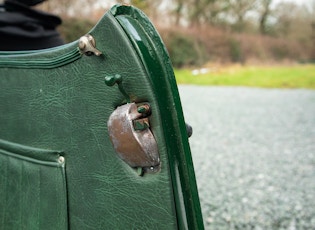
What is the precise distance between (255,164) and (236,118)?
120 inches

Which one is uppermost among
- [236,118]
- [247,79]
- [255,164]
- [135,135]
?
[247,79]

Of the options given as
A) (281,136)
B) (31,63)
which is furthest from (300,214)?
(281,136)

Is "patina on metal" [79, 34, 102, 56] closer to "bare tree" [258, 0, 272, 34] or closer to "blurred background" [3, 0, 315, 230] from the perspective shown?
"blurred background" [3, 0, 315, 230]

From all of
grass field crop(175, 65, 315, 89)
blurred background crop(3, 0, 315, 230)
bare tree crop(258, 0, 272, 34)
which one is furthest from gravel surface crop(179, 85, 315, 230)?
bare tree crop(258, 0, 272, 34)

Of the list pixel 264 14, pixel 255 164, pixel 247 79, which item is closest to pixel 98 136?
pixel 255 164

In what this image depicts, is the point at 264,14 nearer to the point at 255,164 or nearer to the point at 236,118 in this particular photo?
the point at 236,118

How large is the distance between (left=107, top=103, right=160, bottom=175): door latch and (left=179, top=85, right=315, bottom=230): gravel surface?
2.01m

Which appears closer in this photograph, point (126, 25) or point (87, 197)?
point (126, 25)

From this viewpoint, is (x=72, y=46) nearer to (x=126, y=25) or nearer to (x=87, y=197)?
(x=126, y=25)

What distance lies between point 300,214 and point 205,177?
1.11 meters

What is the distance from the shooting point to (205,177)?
355cm

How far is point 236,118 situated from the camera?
695cm

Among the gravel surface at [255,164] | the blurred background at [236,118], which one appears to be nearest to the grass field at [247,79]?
the blurred background at [236,118]

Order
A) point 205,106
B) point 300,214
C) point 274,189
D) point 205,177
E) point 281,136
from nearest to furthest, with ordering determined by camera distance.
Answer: point 300,214
point 274,189
point 205,177
point 281,136
point 205,106
